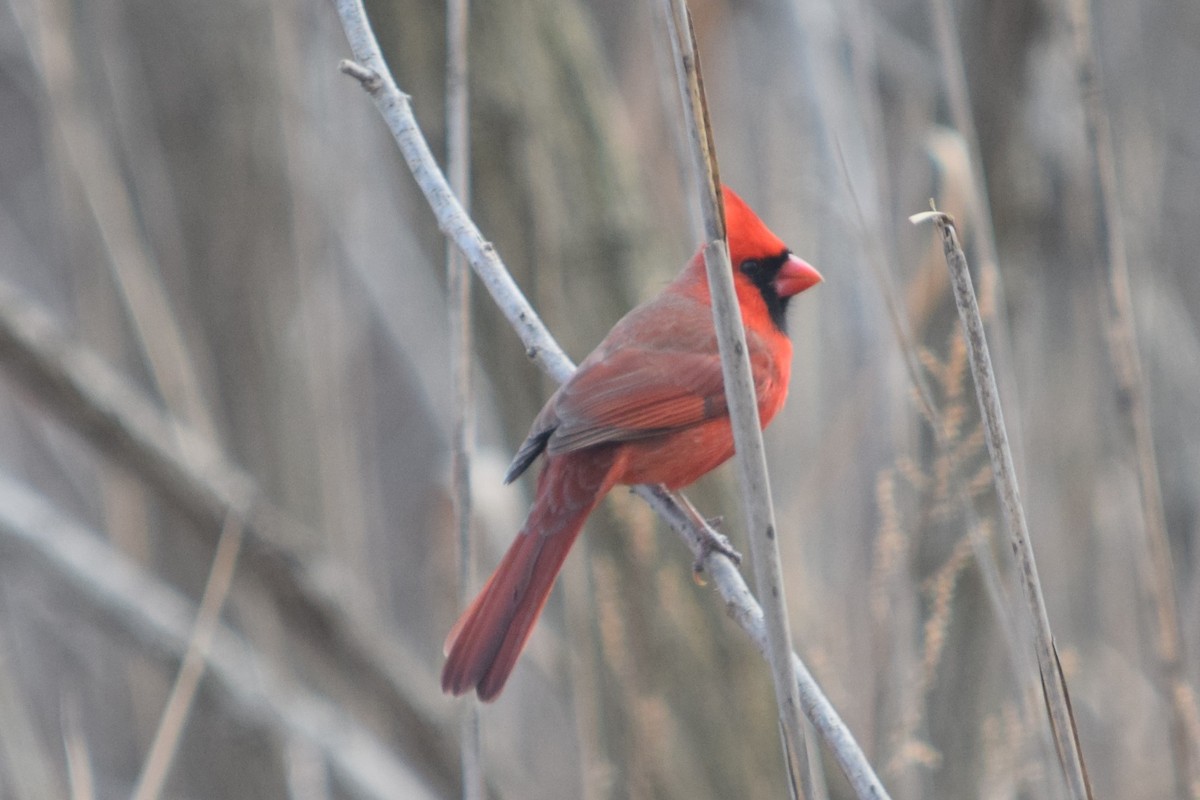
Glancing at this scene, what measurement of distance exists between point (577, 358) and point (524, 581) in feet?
2.98

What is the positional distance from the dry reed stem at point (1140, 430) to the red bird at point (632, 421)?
556 mm

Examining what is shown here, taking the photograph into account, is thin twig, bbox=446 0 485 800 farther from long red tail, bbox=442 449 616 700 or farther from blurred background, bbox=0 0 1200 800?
blurred background, bbox=0 0 1200 800

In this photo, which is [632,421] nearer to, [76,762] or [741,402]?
[741,402]

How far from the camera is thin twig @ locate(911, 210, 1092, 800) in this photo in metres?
1.20

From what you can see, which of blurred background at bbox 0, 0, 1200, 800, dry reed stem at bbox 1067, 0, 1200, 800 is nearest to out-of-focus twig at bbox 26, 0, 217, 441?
blurred background at bbox 0, 0, 1200, 800

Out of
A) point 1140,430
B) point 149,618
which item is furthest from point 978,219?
point 149,618

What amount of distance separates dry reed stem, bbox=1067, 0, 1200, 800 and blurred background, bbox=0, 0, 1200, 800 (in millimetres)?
178

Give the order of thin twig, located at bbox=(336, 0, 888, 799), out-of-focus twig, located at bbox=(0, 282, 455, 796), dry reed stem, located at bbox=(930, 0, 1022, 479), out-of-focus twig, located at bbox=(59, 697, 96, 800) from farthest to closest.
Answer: out-of-focus twig, located at bbox=(0, 282, 455, 796)
dry reed stem, located at bbox=(930, 0, 1022, 479)
out-of-focus twig, located at bbox=(59, 697, 96, 800)
thin twig, located at bbox=(336, 0, 888, 799)

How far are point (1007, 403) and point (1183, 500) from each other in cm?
138

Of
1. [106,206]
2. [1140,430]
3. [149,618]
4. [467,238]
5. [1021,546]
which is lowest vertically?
[1021,546]

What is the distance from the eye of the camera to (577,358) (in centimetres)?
266

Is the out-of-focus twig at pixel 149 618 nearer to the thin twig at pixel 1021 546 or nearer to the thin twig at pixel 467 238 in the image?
the thin twig at pixel 467 238

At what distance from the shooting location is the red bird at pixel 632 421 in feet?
5.68

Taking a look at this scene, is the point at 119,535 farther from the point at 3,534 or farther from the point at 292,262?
the point at 292,262
